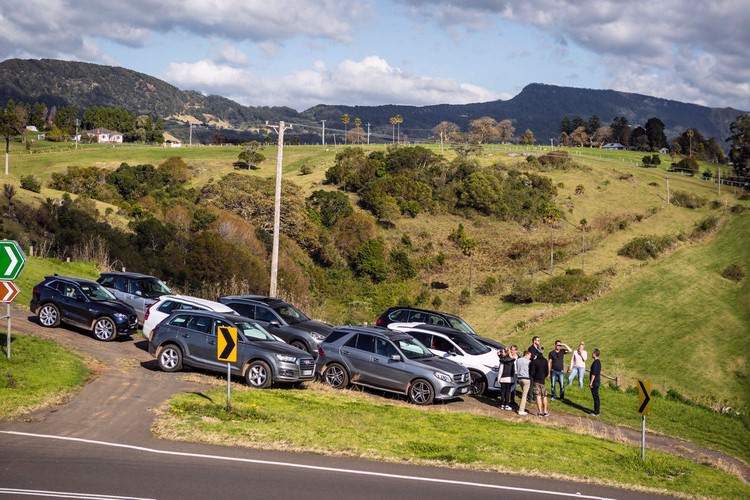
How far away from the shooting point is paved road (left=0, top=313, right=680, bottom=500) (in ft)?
35.5

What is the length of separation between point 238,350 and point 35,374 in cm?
449

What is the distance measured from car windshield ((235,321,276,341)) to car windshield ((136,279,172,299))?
701cm

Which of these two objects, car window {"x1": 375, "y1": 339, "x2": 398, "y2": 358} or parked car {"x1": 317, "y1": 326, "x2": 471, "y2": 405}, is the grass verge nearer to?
parked car {"x1": 317, "y1": 326, "x2": 471, "y2": 405}

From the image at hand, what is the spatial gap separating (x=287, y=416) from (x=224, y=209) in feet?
175

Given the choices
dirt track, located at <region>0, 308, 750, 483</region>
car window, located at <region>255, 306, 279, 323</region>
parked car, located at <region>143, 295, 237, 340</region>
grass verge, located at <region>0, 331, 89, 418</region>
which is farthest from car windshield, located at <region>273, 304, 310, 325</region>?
grass verge, located at <region>0, 331, 89, 418</region>

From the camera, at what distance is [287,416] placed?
52.7 ft

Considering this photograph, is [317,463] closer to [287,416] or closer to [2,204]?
[287,416]

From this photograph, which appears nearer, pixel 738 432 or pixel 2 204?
pixel 738 432

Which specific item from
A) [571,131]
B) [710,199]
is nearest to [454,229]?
[710,199]

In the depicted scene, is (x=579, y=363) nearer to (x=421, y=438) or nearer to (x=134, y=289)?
(x=421, y=438)

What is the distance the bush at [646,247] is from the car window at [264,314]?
157 feet

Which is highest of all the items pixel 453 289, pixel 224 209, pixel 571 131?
pixel 571 131

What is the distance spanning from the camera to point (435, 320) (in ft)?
86.4

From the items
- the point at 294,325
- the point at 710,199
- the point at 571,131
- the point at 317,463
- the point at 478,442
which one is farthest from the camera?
the point at 571,131
